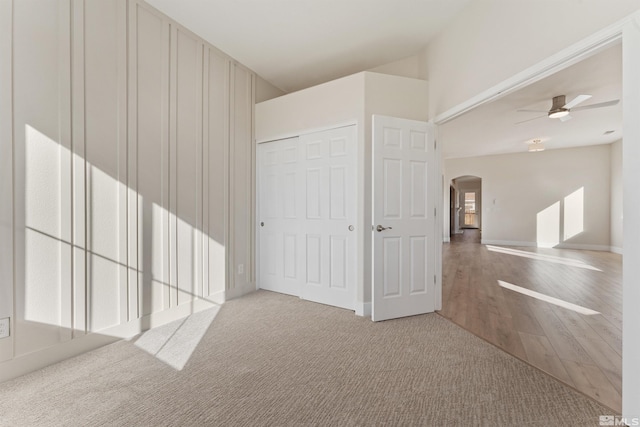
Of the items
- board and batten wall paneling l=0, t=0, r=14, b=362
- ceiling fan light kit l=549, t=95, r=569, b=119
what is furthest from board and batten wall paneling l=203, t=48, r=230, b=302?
ceiling fan light kit l=549, t=95, r=569, b=119

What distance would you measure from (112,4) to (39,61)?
86cm

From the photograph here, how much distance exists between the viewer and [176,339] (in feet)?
8.74

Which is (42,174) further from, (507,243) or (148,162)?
(507,243)

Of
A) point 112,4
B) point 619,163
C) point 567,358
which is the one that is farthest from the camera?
point 619,163

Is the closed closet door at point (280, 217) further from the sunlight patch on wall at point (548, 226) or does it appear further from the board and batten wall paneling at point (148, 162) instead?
the sunlight patch on wall at point (548, 226)

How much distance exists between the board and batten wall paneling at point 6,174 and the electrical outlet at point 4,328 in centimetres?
2

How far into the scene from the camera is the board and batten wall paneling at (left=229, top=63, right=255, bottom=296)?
155 inches

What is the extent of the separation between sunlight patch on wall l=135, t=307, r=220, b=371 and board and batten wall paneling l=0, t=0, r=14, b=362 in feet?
2.91

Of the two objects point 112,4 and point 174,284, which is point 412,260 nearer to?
point 174,284

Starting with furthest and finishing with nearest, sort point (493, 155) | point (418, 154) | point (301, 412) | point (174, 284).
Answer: point (493, 155)
point (418, 154)
point (174, 284)
point (301, 412)

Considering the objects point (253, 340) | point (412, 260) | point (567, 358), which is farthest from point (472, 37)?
point (253, 340)

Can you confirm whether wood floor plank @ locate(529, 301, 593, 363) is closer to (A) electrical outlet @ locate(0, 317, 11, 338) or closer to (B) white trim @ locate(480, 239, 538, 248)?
(A) electrical outlet @ locate(0, 317, 11, 338)

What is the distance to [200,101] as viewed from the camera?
136 inches

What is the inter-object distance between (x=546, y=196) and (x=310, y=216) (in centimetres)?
841
